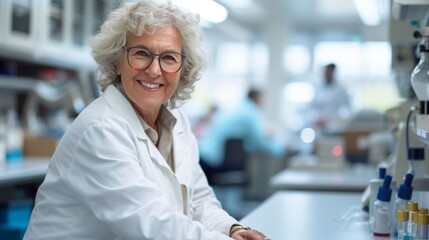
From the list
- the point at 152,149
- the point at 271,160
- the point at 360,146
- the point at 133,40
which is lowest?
the point at 271,160

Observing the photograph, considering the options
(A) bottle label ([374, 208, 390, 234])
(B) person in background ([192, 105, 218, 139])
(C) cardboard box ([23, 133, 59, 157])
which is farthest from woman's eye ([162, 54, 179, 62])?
(B) person in background ([192, 105, 218, 139])

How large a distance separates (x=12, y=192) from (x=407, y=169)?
3.13 meters

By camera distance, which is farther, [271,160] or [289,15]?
[289,15]

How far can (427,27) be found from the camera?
5.59ft

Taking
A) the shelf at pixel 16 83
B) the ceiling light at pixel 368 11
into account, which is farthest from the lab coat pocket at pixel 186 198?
the ceiling light at pixel 368 11

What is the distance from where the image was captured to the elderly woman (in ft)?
4.63

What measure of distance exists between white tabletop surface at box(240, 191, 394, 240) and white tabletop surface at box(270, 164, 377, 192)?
54 cm

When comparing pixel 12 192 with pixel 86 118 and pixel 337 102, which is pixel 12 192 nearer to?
pixel 86 118

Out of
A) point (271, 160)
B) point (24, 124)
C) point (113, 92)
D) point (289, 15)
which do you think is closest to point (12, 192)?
point (24, 124)

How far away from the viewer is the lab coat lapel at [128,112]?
162 centimetres

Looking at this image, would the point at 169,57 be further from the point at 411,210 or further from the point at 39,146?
the point at 39,146

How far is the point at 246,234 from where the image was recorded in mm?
1642

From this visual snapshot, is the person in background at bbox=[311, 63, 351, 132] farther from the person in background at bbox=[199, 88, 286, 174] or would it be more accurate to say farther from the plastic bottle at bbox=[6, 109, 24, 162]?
the plastic bottle at bbox=[6, 109, 24, 162]

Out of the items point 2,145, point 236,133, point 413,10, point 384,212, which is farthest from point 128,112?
point 236,133
